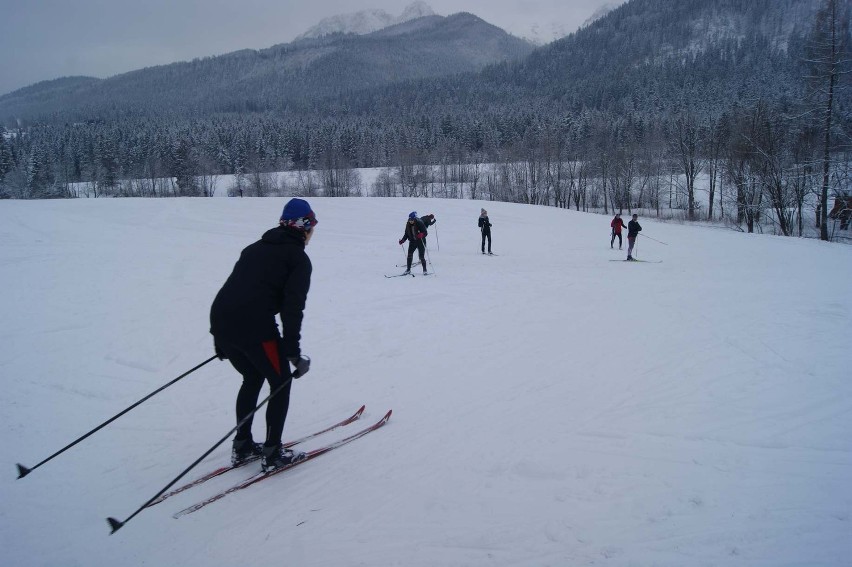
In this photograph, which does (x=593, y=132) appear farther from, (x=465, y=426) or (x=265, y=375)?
(x=265, y=375)

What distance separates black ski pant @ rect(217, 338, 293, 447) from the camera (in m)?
3.49

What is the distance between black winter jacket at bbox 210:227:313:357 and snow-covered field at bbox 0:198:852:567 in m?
1.33

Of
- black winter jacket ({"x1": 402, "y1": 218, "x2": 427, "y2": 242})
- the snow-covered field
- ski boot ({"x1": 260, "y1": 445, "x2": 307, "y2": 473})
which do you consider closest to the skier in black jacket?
ski boot ({"x1": 260, "y1": 445, "x2": 307, "y2": 473})

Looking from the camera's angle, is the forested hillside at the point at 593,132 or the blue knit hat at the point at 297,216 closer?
the blue knit hat at the point at 297,216

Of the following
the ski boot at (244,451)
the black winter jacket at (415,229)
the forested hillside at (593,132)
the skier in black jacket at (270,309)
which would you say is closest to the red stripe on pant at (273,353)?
the skier in black jacket at (270,309)

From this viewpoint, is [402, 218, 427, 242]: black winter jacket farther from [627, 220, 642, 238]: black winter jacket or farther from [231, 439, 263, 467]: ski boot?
[231, 439, 263, 467]: ski boot

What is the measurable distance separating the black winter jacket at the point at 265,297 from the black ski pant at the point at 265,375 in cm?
8

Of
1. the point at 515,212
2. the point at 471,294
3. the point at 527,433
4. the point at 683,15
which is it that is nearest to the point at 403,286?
the point at 471,294

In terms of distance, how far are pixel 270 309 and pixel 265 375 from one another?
584 millimetres

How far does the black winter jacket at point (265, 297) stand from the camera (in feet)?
11.2

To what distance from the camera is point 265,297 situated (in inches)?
135

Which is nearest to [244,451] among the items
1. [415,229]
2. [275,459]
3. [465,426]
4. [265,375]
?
[275,459]

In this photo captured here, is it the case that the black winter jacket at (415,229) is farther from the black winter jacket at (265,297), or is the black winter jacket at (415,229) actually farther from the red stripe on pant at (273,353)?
the red stripe on pant at (273,353)

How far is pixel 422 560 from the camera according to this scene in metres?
2.76
